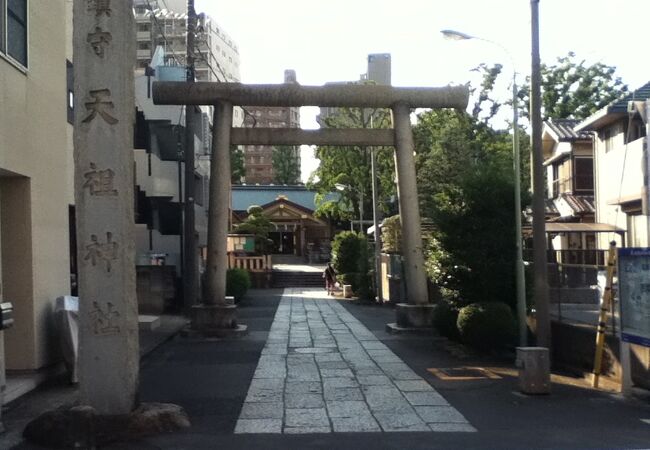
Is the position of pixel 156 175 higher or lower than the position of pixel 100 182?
higher

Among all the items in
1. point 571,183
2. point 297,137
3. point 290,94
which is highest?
point 290,94

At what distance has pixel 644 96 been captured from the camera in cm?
2514

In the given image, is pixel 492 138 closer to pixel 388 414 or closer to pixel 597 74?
pixel 597 74

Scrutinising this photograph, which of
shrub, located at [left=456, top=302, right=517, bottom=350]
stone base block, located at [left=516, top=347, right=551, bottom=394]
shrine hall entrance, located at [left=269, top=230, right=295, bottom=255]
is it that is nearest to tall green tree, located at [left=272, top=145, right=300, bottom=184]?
shrine hall entrance, located at [left=269, top=230, right=295, bottom=255]

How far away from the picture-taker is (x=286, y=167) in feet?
312

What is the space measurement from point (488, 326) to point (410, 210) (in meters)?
5.09

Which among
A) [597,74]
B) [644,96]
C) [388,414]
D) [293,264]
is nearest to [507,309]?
[388,414]

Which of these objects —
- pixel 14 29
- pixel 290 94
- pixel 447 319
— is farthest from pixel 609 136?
pixel 14 29

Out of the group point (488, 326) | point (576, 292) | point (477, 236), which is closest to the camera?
point (576, 292)

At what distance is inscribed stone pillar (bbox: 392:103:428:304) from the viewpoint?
19.6 metres

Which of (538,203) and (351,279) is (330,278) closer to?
(351,279)

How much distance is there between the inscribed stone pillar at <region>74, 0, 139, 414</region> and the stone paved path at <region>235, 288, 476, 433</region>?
159cm

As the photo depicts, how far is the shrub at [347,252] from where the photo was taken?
37.9 metres

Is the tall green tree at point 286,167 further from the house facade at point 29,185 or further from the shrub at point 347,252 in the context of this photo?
the house facade at point 29,185
